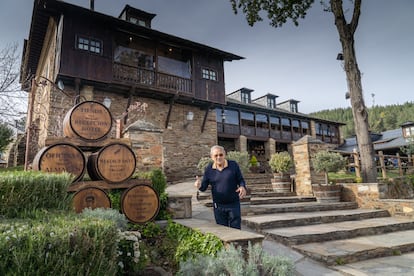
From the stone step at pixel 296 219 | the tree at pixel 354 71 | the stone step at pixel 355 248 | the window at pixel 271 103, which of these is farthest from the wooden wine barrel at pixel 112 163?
the window at pixel 271 103

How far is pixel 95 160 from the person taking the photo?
3170 millimetres

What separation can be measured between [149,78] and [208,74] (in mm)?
3591

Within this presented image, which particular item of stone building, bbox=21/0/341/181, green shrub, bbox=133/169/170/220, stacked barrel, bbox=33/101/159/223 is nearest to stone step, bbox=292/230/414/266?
green shrub, bbox=133/169/170/220

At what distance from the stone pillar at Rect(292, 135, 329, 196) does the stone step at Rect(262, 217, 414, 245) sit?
106 inches

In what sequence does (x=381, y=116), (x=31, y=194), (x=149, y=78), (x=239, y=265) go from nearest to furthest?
(x=239, y=265) → (x=31, y=194) → (x=149, y=78) → (x=381, y=116)

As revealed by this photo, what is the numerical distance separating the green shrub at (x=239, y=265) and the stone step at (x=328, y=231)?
2.02m

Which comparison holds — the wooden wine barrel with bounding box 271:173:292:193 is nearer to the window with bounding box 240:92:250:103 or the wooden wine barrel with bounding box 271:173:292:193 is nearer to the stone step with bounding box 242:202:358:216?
the stone step with bounding box 242:202:358:216

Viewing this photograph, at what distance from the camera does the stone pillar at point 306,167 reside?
760 centimetres

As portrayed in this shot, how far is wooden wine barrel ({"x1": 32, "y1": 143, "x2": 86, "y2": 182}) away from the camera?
283 centimetres

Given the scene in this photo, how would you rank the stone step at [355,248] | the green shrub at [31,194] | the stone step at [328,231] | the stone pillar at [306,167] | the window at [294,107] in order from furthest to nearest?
1. the window at [294,107]
2. the stone pillar at [306,167]
3. the stone step at [328,231]
4. the stone step at [355,248]
5. the green shrub at [31,194]

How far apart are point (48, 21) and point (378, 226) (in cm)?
1361

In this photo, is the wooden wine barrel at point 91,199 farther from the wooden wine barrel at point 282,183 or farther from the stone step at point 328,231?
the wooden wine barrel at point 282,183

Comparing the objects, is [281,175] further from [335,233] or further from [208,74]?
[208,74]

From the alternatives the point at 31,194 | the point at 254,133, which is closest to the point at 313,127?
the point at 254,133
